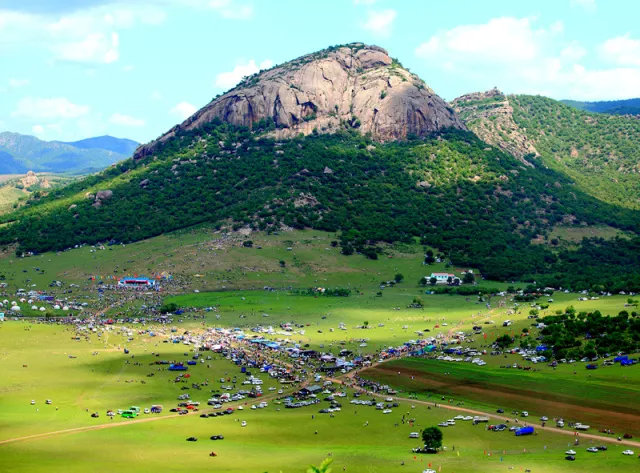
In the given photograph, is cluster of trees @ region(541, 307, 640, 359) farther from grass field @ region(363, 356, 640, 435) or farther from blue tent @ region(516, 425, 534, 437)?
blue tent @ region(516, 425, 534, 437)

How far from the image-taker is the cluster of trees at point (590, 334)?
336 feet

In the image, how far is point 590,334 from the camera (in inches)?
4326

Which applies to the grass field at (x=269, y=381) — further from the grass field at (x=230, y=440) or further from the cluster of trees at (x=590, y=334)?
the cluster of trees at (x=590, y=334)

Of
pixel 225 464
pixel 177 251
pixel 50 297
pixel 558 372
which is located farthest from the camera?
pixel 177 251

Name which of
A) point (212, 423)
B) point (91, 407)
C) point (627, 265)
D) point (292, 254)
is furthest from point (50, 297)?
point (627, 265)

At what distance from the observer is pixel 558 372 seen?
96.9m

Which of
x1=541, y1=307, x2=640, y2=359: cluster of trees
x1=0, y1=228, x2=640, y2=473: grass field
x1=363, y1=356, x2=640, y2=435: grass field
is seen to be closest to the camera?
x1=0, y1=228, x2=640, y2=473: grass field

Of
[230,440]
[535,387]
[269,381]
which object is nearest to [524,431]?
[535,387]

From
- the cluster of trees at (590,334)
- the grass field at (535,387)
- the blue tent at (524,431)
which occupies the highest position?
the cluster of trees at (590,334)

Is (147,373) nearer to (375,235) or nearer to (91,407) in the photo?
(91,407)

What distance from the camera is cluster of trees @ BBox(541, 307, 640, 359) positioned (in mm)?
102500

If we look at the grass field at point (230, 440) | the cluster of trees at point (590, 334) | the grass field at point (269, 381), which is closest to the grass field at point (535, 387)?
the grass field at point (269, 381)

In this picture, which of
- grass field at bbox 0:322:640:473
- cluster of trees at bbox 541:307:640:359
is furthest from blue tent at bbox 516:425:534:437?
cluster of trees at bbox 541:307:640:359

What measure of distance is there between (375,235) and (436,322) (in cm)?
6378
